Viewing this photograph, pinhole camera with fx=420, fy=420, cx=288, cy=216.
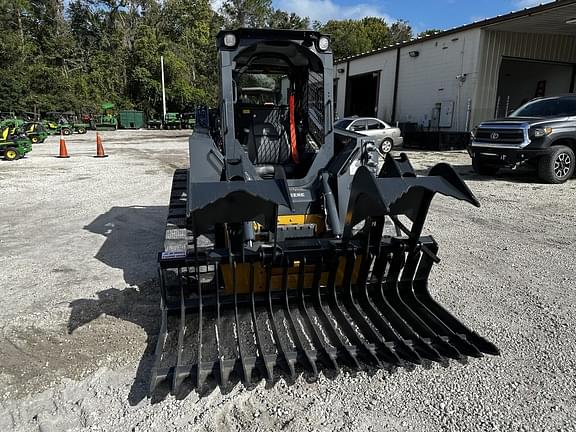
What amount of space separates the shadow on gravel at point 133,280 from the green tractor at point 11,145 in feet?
28.5

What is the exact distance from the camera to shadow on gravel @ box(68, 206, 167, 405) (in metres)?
3.12

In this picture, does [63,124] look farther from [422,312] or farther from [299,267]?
[422,312]

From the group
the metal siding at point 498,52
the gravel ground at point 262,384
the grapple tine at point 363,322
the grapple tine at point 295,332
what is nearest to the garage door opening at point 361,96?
the metal siding at point 498,52

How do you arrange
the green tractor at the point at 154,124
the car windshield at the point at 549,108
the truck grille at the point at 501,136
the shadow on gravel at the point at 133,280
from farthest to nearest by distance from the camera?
the green tractor at the point at 154,124, the car windshield at the point at 549,108, the truck grille at the point at 501,136, the shadow on gravel at the point at 133,280

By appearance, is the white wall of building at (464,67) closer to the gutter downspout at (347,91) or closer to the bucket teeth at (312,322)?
the gutter downspout at (347,91)

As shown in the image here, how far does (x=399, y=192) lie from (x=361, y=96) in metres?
27.6

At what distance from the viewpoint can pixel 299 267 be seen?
3.23 metres

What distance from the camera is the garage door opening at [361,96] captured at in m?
27.6

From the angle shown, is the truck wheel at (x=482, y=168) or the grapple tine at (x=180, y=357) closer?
the grapple tine at (x=180, y=357)

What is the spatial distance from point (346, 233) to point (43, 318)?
8.36 ft

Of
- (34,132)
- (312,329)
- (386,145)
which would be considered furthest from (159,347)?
(34,132)

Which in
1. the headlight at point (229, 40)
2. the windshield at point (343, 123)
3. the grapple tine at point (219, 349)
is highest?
the headlight at point (229, 40)

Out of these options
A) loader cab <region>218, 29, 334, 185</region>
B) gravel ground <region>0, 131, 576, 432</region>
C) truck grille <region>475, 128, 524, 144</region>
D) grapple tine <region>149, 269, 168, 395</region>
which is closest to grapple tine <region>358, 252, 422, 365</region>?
gravel ground <region>0, 131, 576, 432</region>

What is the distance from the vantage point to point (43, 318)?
11.2ft
